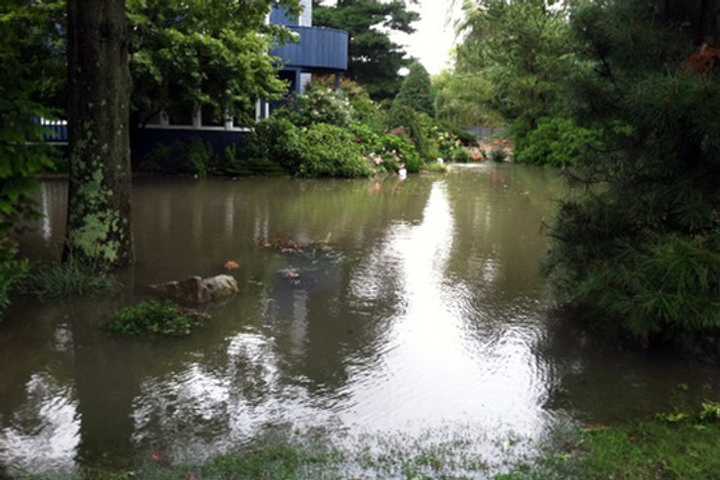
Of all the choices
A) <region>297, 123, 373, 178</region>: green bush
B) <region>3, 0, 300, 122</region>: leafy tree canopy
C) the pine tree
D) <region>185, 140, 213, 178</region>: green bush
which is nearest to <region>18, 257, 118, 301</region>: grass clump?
<region>3, 0, 300, 122</region>: leafy tree canopy

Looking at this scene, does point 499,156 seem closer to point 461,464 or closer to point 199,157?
point 199,157

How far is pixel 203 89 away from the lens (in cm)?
1805

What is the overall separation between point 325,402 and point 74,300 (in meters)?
3.33

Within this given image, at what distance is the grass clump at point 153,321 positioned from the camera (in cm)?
595

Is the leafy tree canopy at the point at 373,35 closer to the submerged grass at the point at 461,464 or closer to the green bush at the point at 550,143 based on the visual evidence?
the green bush at the point at 550,143

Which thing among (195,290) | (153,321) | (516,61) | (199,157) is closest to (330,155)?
(199,157)

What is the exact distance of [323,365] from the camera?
214 inches

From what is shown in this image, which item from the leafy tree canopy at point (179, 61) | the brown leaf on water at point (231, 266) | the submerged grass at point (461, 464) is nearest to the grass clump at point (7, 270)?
the submerged grass at point (461, 464)

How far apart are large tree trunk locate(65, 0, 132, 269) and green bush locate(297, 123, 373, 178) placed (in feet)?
40.2

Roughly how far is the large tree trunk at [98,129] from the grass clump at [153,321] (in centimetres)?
149

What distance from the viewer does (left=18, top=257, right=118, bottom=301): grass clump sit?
22.6 feet

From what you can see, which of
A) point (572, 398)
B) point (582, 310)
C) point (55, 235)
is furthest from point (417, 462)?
point (55, 235)

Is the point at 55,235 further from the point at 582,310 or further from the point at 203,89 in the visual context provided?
the point at 203,89

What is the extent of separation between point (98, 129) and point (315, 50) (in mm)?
17000
